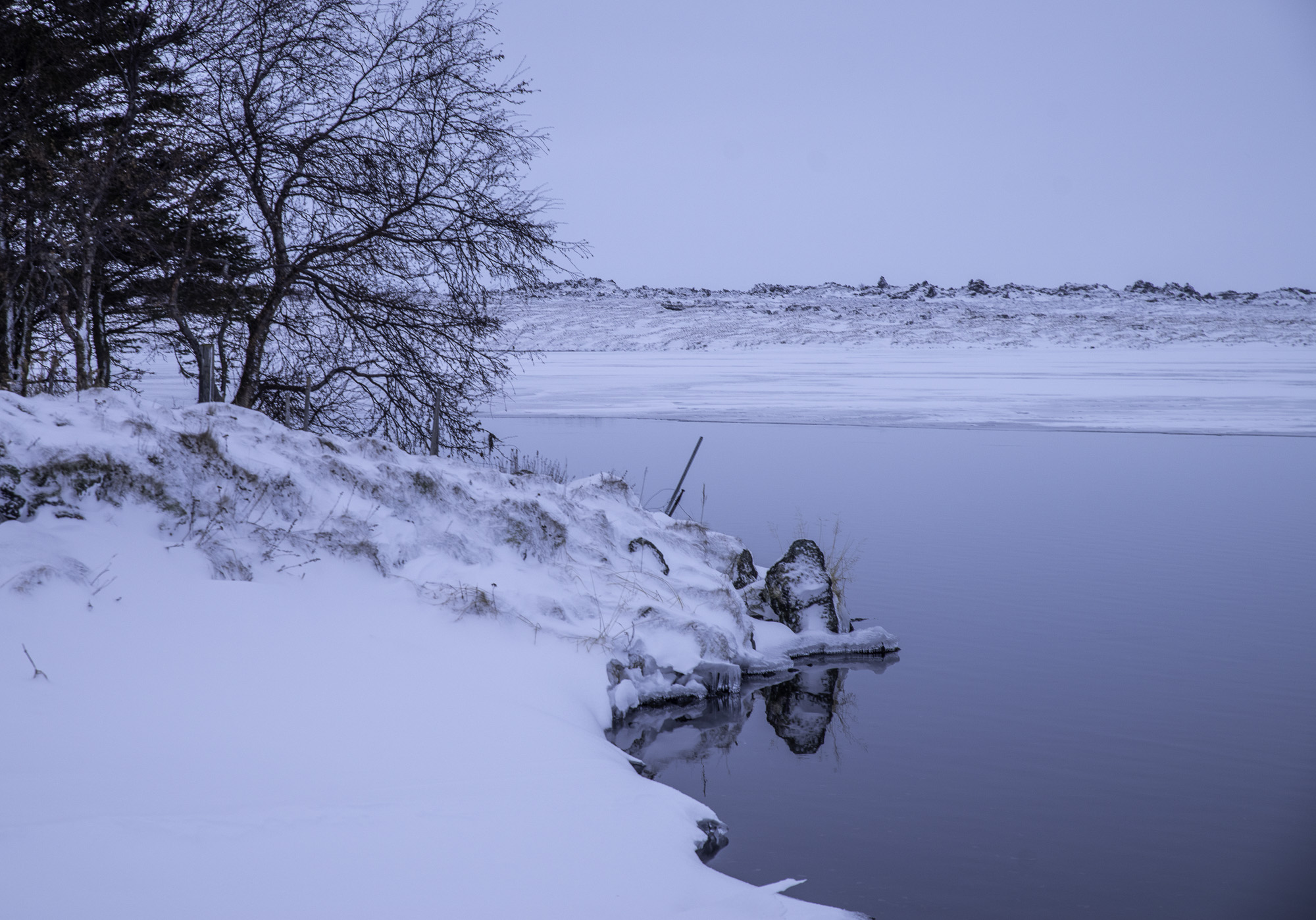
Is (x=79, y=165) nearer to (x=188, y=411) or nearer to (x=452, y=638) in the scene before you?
(x=188, y=411)

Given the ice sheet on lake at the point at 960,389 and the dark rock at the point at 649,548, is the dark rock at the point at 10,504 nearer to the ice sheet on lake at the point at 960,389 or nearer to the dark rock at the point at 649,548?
the dark rock at the point at 649,548

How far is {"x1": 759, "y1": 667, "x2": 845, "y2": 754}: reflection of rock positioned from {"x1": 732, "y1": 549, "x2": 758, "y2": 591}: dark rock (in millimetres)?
1878

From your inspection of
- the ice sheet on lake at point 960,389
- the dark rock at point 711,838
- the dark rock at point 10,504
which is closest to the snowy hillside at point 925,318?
the ice sheet on lake at point 960,389

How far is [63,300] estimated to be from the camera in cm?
911

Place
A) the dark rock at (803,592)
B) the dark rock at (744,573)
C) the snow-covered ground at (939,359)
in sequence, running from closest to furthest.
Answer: the dark rock at (803,592)
the dark rock at (744,573)
the snow-covered ground at (939,359)

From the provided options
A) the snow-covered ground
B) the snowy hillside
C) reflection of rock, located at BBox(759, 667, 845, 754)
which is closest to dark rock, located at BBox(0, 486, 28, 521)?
reflection of rock, located at BBox(759, 667, 845, 754)

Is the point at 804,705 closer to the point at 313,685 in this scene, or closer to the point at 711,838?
the point at 711,838

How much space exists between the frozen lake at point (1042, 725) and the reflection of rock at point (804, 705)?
1.4 inches

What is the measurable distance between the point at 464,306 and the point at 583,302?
7280cm

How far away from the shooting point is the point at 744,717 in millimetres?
7871

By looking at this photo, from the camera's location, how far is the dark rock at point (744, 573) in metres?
10.9

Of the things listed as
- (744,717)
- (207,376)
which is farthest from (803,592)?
(207,376)

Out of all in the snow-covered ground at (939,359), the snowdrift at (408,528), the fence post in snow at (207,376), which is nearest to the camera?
the snowdrift at (408,528)

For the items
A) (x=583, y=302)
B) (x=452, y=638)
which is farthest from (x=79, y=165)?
(x=583, y=302)
